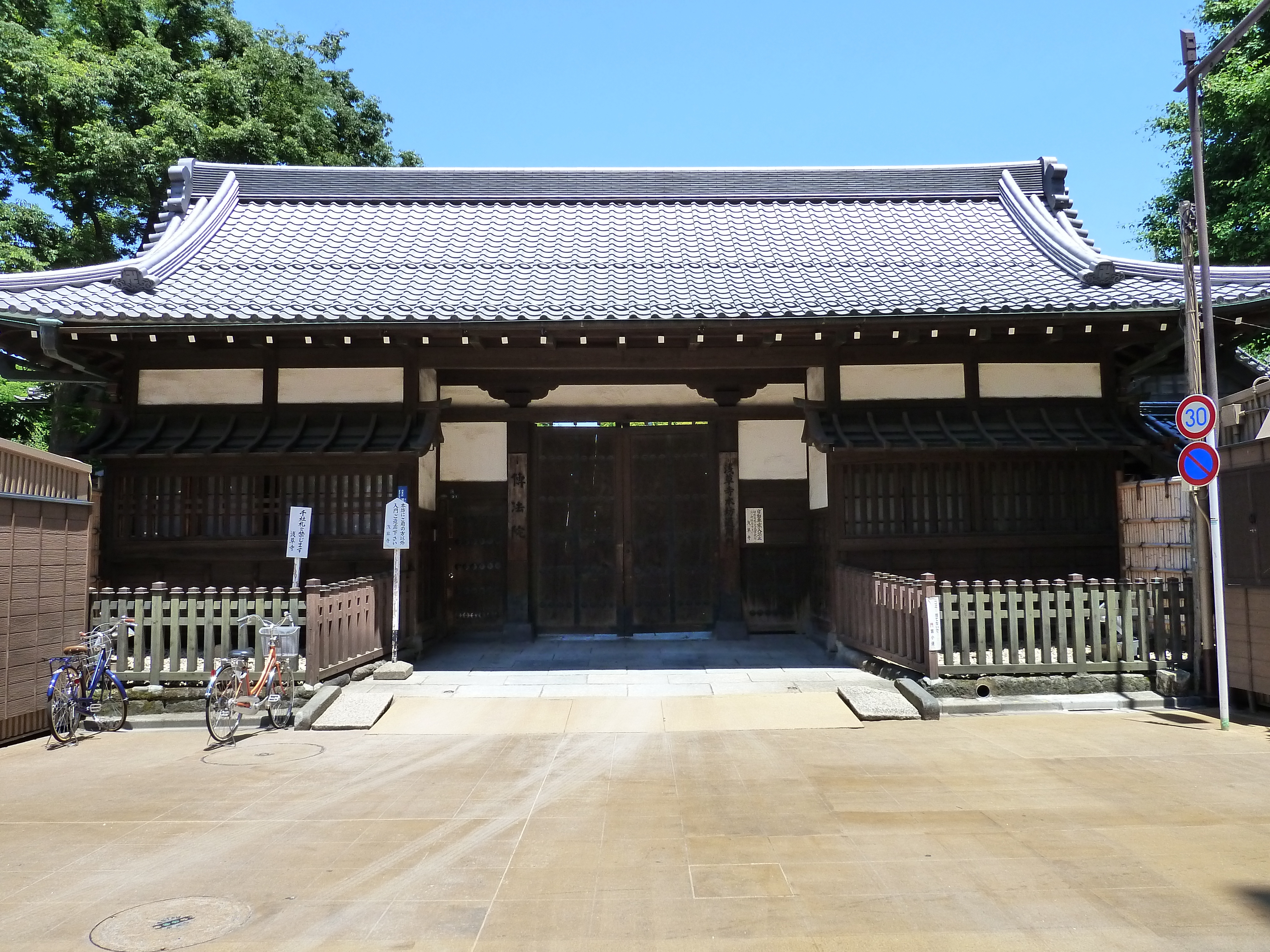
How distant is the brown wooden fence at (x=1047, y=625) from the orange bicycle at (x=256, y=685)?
6.38m

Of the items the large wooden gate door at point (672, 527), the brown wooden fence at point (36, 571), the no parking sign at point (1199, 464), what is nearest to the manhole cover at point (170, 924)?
the brown wooden fence at point (36, 571)

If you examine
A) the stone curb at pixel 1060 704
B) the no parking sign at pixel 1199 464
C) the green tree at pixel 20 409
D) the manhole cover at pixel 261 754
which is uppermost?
the green tree at pixel 20 409

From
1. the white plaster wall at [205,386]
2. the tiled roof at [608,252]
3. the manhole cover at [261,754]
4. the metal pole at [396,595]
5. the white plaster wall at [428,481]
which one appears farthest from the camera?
the white plaster wall at [428,481]

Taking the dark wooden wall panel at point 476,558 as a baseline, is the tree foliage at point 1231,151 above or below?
above

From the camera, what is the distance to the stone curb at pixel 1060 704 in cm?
834

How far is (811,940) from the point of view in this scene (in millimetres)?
3717

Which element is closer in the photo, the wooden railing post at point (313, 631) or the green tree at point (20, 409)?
the wooden railing post at point (313, 631)

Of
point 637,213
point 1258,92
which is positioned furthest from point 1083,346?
point 1258,92

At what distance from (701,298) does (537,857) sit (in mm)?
7512

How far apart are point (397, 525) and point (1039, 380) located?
864cm

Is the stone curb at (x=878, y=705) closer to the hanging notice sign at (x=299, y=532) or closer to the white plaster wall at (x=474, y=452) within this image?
the white plaster wall at (x=474, y=452)

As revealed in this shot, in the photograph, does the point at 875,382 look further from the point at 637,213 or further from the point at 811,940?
the point at 811,940

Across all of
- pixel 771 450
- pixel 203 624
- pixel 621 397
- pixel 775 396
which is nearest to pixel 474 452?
pixel 621 397

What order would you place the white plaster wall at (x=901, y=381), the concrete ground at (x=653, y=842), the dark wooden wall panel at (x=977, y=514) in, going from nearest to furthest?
the concrete ground at (x=653, y=842) < the dark wooden wall panel at (x=977, y=514) < the white plaster wall at (x=901, y=381)
